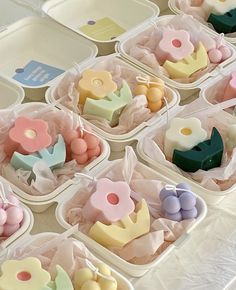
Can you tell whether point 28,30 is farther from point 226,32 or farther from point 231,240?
point 231,240

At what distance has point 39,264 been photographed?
1.00 meters

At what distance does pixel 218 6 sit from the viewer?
1.55m

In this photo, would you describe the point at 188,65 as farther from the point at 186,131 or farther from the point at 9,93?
the point at 9,93

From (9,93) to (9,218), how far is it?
0.34m

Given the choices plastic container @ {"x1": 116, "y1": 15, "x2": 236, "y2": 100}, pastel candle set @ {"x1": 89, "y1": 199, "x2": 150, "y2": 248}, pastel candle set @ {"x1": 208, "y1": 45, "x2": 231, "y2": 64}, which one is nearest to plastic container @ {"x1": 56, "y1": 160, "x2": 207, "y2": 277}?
pastel candle set @ {"x1": 89, "y1": 199, "x2": 150, "y2": 248}

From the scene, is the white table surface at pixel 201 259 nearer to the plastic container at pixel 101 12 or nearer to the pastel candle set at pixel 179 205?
the pastel candle set at pixel 179 205

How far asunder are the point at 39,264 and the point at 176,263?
0.21 meters

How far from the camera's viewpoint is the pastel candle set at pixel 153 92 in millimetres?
1304

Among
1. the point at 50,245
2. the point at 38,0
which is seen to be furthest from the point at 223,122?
the point at 38,0

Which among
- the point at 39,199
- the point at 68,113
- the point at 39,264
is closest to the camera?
the point at 39,264

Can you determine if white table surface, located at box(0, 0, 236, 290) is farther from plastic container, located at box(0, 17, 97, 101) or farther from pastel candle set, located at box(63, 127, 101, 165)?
plastic container, located at box(0, 17, 97, 101)

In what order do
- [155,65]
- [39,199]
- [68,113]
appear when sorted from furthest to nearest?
[155,65] → [68,113] → [39,199]

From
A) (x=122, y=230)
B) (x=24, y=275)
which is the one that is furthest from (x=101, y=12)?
(x=24, y=275)

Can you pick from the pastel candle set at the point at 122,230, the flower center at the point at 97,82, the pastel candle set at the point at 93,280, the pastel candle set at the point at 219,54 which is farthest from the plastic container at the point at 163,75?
the pastel candle set at the point at 93,280
